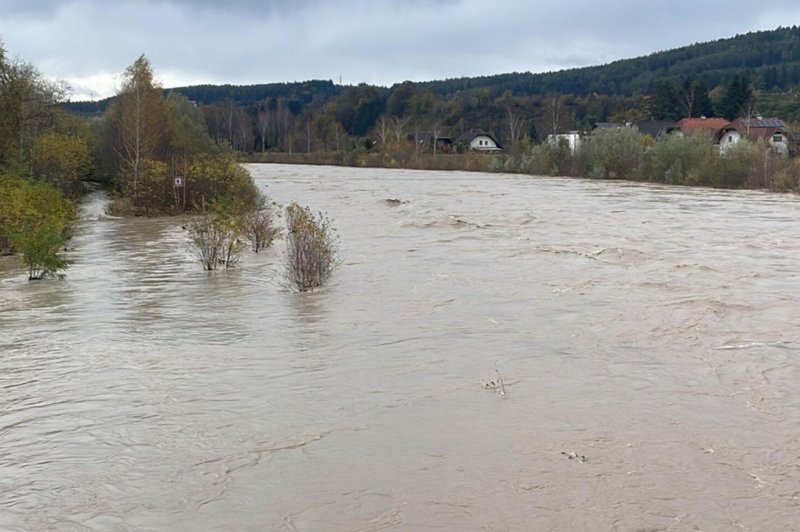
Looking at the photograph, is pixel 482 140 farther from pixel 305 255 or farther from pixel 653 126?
pixel 305 255

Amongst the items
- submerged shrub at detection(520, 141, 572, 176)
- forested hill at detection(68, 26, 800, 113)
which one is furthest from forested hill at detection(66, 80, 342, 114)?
submerged shrub at detection(520, 141, 572, 176)

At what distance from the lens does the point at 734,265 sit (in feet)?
56.1

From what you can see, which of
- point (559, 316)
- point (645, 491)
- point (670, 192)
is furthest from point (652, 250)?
point (670, 192)

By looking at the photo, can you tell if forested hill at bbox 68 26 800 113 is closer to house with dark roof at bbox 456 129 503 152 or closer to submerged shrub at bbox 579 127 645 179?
house with dark roof at bbox 456 129 503 152

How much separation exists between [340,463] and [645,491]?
234cm

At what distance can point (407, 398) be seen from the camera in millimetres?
8156

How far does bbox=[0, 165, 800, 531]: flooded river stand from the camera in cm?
581

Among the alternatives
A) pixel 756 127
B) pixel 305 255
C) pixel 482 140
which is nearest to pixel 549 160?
pixel 756 127

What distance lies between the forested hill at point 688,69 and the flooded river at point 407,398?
138855 mm

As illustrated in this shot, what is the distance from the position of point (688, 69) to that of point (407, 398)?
16041 centimetres

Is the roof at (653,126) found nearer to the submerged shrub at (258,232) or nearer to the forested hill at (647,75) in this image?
the forested hill at (647,75)

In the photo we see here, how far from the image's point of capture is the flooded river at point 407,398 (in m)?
5.81

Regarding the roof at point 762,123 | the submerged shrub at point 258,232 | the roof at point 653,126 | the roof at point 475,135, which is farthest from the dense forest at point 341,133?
the roof at point 762,123

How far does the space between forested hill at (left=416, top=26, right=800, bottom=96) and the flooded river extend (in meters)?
139
